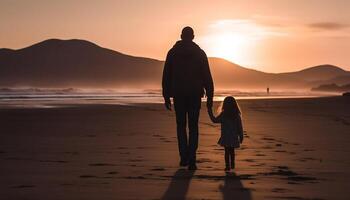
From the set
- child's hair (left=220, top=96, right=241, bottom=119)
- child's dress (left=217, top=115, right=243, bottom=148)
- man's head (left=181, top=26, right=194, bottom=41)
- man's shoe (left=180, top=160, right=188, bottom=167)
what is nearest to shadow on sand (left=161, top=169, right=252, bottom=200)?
man's shoe (left=180, top=160, right=188, bottom=167)

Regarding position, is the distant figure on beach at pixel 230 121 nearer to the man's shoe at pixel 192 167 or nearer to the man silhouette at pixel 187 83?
the man silhouette at pixel 187 83

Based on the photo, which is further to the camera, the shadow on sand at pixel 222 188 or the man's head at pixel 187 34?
the man's head at pixel 187 34

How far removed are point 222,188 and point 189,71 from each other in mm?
2515

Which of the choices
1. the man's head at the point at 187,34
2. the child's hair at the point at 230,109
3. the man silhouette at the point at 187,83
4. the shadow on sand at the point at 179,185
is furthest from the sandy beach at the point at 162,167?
the man's head at the point at 187,34

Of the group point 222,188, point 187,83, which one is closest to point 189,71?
point 187,83

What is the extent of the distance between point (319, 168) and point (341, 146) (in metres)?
3.30

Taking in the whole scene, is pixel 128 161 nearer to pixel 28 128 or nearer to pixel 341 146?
pixel 341 146

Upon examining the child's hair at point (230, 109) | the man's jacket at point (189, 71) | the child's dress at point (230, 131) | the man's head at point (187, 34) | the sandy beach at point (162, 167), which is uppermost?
the man's head at point (187, 34)

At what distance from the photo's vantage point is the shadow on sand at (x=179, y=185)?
6533 millimetres

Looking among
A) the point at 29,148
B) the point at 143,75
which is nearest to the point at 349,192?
the point at 29,148

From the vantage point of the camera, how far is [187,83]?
9102 mm

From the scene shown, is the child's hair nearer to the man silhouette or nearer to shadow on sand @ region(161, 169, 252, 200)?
the man silhouette

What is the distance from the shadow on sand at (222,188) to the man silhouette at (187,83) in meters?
0.92

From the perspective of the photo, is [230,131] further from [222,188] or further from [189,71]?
[222,188]
